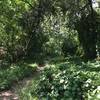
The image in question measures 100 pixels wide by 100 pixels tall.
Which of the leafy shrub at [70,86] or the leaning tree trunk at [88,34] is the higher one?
the leaning tree trunk at [88,34]

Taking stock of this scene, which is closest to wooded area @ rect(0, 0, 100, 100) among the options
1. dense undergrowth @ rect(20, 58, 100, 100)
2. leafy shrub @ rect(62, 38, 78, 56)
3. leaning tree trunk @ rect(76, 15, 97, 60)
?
leaning tree trunk @ rect(76, 15, 97, 60)

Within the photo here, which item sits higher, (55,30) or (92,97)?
(55,30)

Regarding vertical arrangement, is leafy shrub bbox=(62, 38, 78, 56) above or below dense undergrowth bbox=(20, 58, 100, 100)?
above

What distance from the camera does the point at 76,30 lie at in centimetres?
1978

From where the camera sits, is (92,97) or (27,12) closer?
(92,97)

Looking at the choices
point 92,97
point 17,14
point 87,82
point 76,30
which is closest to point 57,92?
point 87,82

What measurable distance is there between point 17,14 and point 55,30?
12.7 feet

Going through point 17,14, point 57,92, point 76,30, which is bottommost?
point 57,92

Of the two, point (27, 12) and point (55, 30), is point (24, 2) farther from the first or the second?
point (55, 30)

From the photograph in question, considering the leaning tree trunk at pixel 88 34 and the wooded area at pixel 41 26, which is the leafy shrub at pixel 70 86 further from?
the leaning tree trunk at pixel 88 34

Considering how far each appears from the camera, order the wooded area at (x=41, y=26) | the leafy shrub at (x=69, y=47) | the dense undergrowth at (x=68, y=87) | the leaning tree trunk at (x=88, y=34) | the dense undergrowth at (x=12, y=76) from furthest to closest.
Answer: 1. the leafy shrub at (x=69, y=47)
2. the leaning tree trunk at (x=88, y=34)
3. the wooded area at (x=41, y=26)
4. the dense undergrowth at (x=12, y=76)
5. the dense undergrowth at (x=68, y=87)

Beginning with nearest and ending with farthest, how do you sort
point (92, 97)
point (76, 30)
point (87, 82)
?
point (92, 97) → point (87, 82) → point (76, 30)

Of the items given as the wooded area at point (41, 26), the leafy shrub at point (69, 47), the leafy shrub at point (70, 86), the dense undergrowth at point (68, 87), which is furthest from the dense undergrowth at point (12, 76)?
the leafy shrub at point (69, 47)

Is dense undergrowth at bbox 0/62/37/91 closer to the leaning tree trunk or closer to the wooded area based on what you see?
the wooded area
